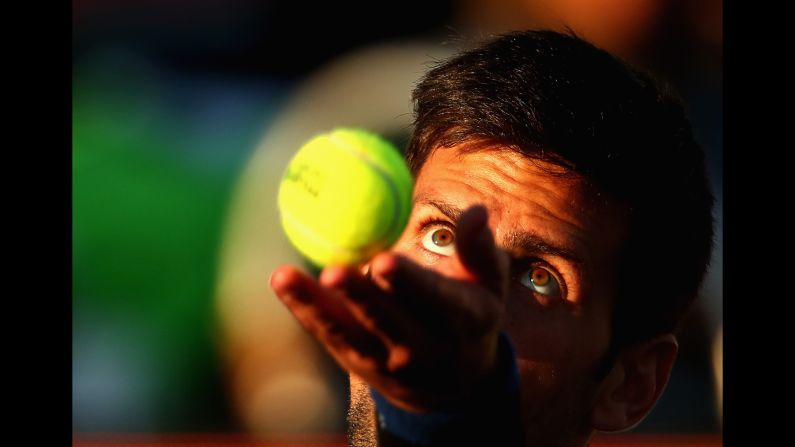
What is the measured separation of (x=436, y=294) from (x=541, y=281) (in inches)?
32.9

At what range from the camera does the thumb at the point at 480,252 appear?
136 cm

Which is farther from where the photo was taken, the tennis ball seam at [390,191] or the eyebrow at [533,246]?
the eyebrow at [533,246]

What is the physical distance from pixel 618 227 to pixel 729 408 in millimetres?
1354

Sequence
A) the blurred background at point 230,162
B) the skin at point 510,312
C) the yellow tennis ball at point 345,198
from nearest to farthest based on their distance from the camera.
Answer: the skin at point 510,312 < the yellow tennis ball at point 345,198 < the blurred background at point 230,162

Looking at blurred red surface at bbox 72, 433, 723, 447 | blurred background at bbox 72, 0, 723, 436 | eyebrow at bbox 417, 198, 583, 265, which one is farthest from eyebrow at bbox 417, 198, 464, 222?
blurred red surface at bbox 72, 433, 723, 447

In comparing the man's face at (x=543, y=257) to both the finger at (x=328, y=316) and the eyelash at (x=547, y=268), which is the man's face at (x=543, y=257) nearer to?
the eyelash at (x=547, y=268)

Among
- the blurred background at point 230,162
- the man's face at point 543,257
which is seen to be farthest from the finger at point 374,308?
the blurred background at point 230,162

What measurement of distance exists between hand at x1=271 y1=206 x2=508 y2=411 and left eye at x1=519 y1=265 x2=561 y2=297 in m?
0.64

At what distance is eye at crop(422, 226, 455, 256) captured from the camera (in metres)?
2.21

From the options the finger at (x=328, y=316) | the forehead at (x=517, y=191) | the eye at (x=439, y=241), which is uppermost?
the finger at (x=328, y=316)

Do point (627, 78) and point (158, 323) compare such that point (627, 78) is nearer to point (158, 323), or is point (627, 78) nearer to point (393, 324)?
point (393, 324)

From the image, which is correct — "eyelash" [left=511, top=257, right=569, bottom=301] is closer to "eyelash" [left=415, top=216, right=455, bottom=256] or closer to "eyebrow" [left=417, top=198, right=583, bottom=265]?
"eyebrow" [left=417, top=198, right=583, bottom=265]

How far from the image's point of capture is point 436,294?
1.34 metres

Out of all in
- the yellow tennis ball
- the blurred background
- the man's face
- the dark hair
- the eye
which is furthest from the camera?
the blurred background
